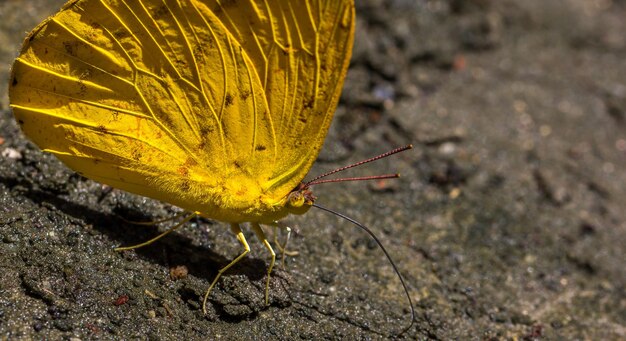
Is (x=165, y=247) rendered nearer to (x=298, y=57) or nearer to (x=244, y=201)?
(x=244, y=201)

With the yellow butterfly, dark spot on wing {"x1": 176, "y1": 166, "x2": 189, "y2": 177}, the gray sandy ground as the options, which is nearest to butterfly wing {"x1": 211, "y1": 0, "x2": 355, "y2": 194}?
the yellow butterfly

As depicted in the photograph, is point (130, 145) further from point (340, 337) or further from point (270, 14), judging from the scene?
point (340, 337)

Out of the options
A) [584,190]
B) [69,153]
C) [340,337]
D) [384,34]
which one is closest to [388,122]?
[384,34]

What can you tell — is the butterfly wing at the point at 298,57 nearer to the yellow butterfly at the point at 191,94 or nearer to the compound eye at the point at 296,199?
Answer: the yellow butterfly at the point at 191,94

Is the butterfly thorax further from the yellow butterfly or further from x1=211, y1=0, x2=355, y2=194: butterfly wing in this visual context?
x1=211, y1=0, x2=355, y2=194: butterfly wing

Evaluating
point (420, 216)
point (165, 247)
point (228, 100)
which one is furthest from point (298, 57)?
point (420, 216)

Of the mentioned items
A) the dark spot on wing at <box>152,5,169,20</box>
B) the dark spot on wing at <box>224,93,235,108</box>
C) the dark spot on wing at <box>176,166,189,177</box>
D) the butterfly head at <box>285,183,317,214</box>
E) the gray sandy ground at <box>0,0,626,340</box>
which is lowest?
the gray sandy ground at <box>0,0,626,340</box>
